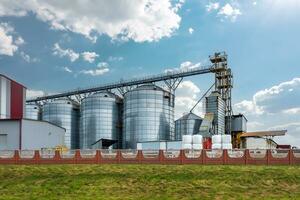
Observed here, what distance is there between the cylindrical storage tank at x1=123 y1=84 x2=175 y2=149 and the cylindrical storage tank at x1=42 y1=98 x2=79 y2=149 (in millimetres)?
16311

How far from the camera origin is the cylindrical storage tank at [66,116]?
93625 millimetres

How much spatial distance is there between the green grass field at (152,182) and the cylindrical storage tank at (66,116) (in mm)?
59004

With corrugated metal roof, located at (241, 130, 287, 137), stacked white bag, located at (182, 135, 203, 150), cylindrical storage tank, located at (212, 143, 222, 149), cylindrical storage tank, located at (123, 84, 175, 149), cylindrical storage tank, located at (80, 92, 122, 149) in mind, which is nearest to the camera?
stacked white bag, located at (182, 135, 203, 150)

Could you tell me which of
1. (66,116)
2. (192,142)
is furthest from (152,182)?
(66,116)

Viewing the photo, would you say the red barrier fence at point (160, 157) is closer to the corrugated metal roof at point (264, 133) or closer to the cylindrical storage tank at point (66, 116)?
the corrugated metal roof at point (264, 133)

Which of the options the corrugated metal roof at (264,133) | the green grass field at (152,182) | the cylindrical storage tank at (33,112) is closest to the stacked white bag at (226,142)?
the green grass field at (152,182)

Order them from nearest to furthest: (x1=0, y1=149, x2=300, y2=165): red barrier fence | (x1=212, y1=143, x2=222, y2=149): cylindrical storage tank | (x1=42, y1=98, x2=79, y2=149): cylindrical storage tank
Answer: (x1=0, y1=149, x2=300, y2=165): red barrier fence < (x1=212, y1=143, x2=222, y2=149): cylindrical storage tank < (x1=42, y1=98, x2=79, y2=149): cylindrical storage tank

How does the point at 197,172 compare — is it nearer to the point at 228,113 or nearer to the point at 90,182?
the point at 90,182

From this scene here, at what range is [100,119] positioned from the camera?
282 feet

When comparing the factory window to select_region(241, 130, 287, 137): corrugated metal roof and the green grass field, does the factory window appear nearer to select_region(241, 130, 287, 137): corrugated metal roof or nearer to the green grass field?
the green grass field

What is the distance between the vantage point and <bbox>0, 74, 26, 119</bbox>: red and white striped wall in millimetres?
53125

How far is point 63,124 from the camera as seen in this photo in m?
93.8

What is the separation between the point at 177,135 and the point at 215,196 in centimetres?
5397

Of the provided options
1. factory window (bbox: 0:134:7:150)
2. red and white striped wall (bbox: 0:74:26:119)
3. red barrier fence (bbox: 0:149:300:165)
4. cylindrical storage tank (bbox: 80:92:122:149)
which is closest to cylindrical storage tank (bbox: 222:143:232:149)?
red barrier fence (bbox: 0:149:300:165)
